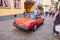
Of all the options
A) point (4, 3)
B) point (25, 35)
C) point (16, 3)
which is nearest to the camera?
point (25, 35)

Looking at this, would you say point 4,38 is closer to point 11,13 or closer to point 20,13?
point 11,13

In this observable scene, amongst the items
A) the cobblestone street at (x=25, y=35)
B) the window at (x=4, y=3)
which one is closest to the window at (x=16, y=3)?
the window at (x=4, y=3)

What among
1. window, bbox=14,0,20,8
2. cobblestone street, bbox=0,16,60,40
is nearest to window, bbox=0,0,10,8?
window, bbox=14,0,20,8

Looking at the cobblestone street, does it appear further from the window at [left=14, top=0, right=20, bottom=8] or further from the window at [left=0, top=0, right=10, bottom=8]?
the window at [left=14, top=0, right=20, bottom=8]

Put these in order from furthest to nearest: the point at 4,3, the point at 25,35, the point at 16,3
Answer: the point at 16,3 < the point at 4,3 < the point at 25,35

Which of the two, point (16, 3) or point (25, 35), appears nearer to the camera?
point (25, 35)

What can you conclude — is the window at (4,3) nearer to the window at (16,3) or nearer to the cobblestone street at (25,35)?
the window at (16,3)

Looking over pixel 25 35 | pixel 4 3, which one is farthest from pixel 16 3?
pixel 25 35

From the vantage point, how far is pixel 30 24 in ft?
33.1

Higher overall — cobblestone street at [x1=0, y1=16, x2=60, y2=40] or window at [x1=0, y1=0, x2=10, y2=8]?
window at [x1=0, y1=0, x2=10, y2=8]

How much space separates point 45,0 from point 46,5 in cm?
258

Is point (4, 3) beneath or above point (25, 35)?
above

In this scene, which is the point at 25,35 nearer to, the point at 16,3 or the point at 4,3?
the point at 4,3

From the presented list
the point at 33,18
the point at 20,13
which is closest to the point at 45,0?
the point at 20,13
